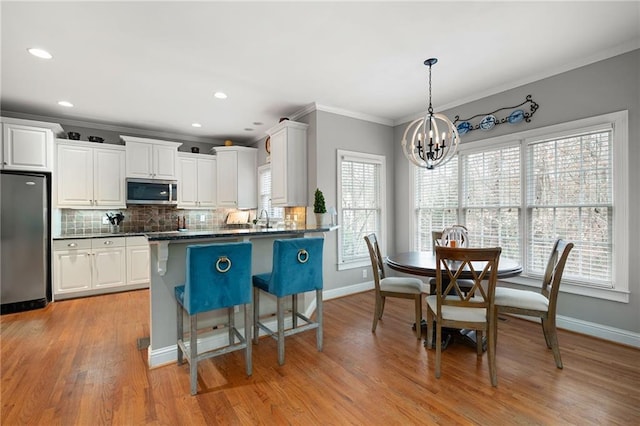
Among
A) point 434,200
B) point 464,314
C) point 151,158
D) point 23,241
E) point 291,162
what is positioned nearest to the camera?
point 464,314

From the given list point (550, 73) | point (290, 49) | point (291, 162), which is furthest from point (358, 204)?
point (550, 73)

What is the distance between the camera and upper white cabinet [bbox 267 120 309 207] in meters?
4.46

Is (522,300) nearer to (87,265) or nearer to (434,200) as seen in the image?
(434,200)

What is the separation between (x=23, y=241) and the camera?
408 cm

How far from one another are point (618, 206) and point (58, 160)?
722 cm

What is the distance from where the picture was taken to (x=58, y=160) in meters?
4.69

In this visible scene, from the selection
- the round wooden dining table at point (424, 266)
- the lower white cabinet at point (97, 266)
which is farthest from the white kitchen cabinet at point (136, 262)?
the round wooden dining table at point (424, 266)

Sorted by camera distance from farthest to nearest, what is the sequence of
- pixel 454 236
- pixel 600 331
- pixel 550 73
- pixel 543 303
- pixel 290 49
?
pixel 454 236 < pixel 550 73 < pixel 600 331 < pixel 290 49 < pixel 543 303

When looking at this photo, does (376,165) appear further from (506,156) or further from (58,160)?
(58,160)

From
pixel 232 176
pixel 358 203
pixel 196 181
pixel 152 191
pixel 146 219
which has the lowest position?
pixel 146 219

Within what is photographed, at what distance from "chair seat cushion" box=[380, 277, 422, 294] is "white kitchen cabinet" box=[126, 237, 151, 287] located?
3941mm

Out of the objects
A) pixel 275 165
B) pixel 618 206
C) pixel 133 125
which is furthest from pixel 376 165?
pixel 133 125

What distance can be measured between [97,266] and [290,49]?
14.5 feet

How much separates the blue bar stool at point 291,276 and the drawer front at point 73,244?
344cm
